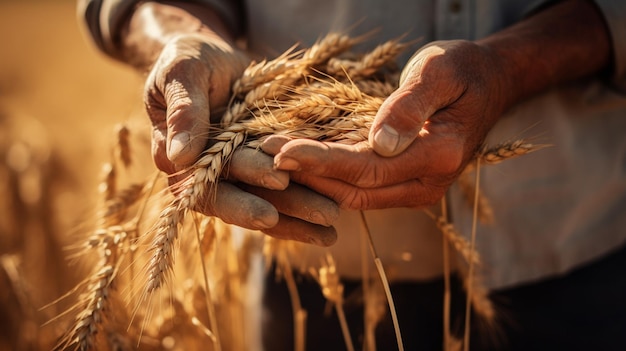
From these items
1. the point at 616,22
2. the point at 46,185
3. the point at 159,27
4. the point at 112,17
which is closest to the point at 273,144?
the point at 159,27

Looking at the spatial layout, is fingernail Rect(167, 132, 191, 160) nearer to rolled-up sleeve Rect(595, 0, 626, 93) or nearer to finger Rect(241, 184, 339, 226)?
finger Rect(241, 184, 339, 226)

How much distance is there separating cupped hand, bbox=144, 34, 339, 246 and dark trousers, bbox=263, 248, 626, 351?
0.69 m

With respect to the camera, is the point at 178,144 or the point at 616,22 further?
the point at 616,22

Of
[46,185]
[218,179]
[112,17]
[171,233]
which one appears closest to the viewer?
[171,233]

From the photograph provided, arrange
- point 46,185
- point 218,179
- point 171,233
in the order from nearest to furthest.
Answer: point 171,233 < point 218,179 < point 46,185

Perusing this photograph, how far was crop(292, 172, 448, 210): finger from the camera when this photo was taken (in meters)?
1.06

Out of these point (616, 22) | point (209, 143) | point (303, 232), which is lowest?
point (303, 232)

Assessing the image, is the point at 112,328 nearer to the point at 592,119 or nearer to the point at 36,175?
the point at 592,119

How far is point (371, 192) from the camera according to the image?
3.55 ft

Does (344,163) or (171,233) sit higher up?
(344,163)

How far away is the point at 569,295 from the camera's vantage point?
1678 mm

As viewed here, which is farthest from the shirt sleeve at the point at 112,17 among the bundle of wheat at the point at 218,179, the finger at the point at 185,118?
the finger at the point at 185,118

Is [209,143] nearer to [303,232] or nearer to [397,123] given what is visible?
[303,232]

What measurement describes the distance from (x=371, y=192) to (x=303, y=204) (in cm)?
14
